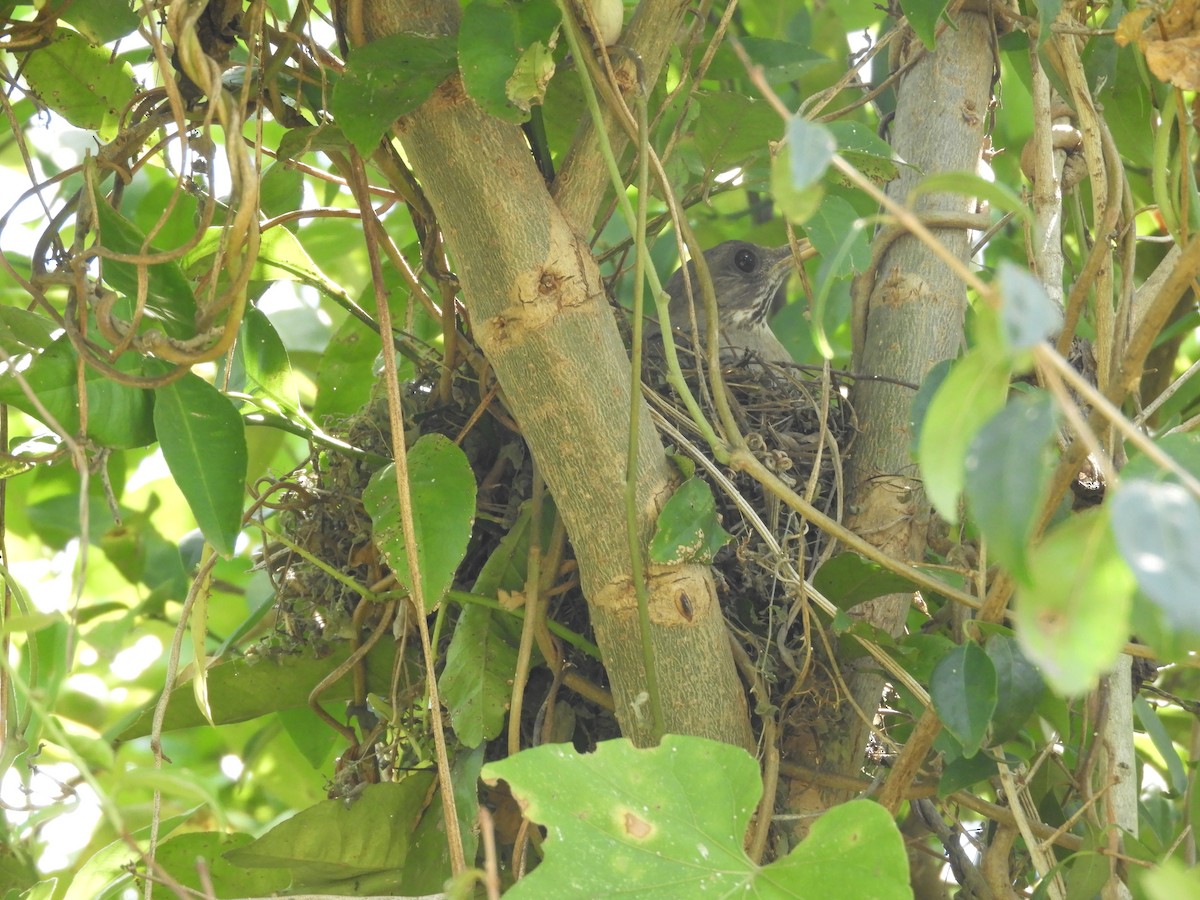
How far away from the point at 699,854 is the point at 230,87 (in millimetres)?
1116

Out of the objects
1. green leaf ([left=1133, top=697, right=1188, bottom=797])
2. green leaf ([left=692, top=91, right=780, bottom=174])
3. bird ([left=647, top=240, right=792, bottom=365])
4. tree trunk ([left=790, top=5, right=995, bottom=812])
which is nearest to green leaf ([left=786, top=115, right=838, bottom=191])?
tree trunk ([left=790, top=5, right=995, bottom=812])

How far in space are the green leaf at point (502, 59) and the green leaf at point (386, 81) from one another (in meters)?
0.04

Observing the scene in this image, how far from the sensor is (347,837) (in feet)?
5.72

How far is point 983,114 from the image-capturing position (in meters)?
2.09

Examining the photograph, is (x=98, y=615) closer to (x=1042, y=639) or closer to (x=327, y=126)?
(x=327, y=126)

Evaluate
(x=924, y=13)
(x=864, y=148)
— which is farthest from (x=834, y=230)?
(x=924, y=13)

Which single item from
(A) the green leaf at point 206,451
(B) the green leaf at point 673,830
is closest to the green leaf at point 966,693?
(B) the green leaf at point 673,830

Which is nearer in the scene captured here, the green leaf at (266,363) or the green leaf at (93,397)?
the green leaf at (93,397)

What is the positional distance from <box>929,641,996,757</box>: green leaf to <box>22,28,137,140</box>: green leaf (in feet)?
4.53

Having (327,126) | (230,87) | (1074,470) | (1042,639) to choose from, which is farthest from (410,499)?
(1042,639)

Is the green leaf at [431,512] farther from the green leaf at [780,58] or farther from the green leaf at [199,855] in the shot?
the green leaf at [780,58]

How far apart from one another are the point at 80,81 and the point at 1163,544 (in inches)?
68.7

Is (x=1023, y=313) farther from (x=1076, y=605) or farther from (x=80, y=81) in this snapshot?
(x=80, y=81)

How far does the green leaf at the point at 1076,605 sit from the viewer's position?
→ 2.03 ft
